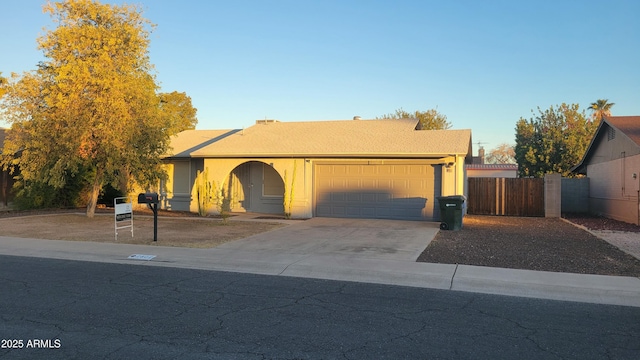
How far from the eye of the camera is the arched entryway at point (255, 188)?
2056 centimetres

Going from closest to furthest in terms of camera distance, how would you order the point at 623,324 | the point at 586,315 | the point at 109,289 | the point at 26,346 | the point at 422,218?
1. the point at 26,346
2. the point at 623,324
3. the point at 586,315
4. the point at 109,289
5. the point at 422,218

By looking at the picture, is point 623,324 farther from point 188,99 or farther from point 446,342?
point 188,99

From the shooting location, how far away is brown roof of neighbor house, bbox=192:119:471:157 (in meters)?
17.5

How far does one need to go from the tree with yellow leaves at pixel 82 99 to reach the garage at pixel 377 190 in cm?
713

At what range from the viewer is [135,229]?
1473 cm

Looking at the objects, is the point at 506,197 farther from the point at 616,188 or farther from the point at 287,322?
the point at 287,322

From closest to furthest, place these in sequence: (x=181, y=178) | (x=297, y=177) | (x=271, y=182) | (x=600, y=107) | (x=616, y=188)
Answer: (x=297, y=177)
(x=616, y=188)
(x=271, y=182)
(x=181, y=178)
(x=600, y=107)

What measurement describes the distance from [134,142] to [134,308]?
1224 centimetres

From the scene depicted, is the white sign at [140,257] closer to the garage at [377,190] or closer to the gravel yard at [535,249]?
the gravel yard at [535,249]

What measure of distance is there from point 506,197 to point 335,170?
27.7 feet

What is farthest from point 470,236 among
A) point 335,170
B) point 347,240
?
point 335,170

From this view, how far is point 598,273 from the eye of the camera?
8297 mm

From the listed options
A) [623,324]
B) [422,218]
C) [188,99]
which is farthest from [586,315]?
[188,99]

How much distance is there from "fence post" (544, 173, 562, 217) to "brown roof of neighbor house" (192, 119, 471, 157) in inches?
150
